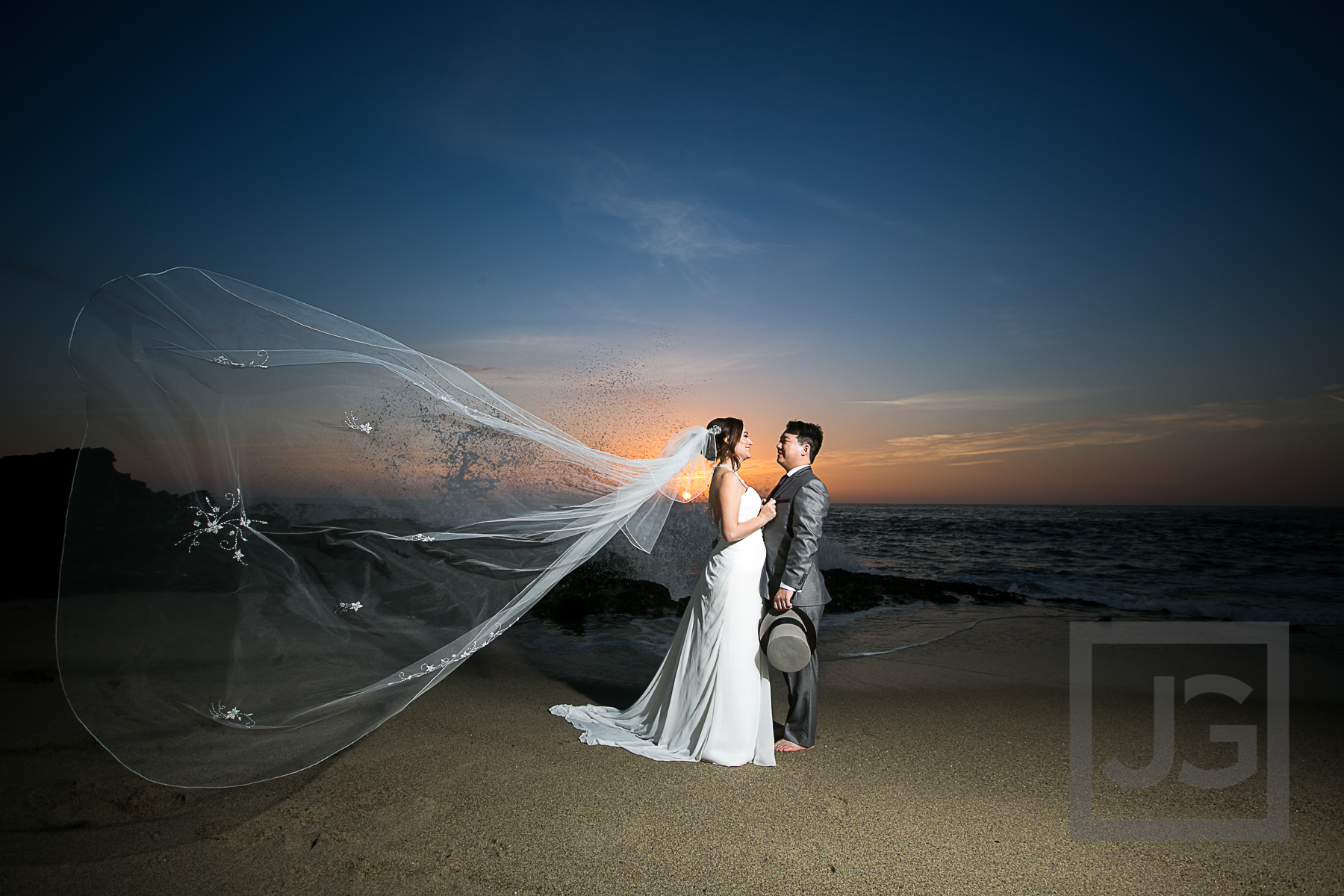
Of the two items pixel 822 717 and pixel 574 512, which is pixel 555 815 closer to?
pixel 574 512

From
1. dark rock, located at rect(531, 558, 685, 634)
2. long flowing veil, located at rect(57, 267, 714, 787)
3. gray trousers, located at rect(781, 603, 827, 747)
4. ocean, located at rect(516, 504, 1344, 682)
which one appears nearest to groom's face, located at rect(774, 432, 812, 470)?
gray trousers, located at rect(781, 603, 827, 747)

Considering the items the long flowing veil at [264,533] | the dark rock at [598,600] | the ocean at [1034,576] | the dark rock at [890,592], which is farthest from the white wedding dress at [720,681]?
the dark rock at [890,592]

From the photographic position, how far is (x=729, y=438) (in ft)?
14.1

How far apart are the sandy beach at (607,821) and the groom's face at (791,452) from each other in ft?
6.30

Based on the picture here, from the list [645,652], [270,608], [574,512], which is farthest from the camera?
[645,652]

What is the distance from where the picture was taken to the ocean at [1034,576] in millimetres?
7902

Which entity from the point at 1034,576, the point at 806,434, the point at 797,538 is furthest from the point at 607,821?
the point at 1034,576

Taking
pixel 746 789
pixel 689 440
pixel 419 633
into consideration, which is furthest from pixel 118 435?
pixel 746 789

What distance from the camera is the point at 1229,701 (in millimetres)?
5449

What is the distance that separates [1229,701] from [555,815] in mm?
5839

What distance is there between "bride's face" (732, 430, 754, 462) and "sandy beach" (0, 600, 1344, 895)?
1.96 meters

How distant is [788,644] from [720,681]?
0.51 m

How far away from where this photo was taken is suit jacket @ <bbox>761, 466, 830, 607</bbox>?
13.3 ft

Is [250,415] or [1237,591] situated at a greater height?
[250,415]
